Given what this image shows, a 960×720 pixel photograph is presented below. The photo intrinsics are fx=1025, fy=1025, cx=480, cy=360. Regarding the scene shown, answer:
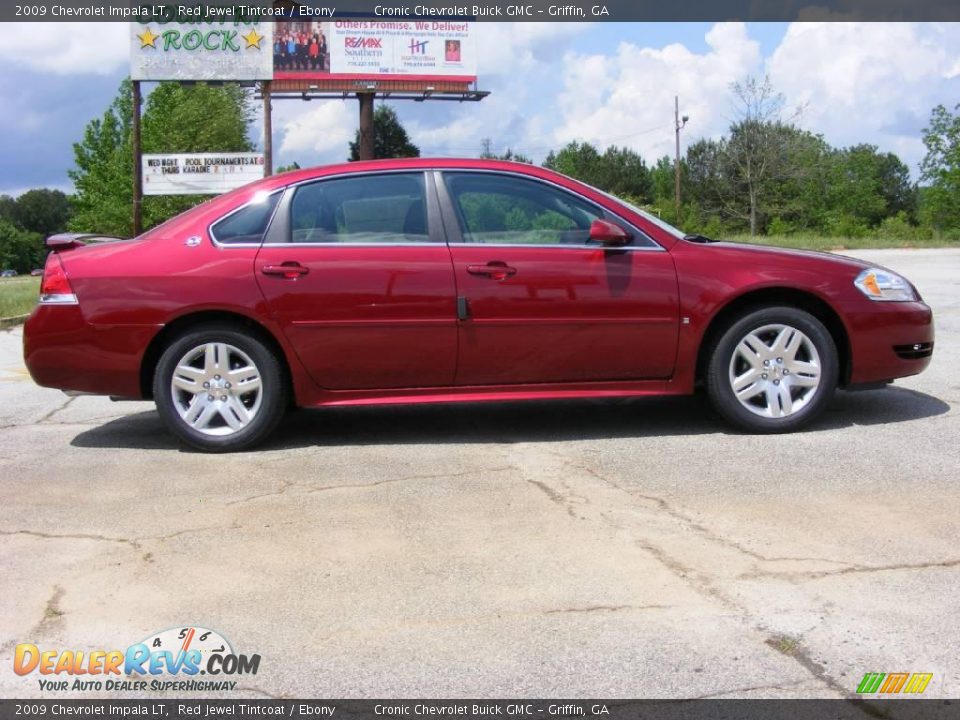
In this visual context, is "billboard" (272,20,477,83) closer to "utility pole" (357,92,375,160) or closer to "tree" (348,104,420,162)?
"utility pole" (357,92,375,160)

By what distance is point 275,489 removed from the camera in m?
4.85

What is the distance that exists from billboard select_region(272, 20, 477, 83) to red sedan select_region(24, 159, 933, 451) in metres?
33.1

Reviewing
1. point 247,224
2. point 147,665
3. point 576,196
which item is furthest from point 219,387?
point 147,665

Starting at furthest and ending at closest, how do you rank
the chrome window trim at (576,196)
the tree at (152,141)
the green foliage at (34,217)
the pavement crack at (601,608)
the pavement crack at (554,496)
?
the green foliage at (34,217) → the tree at (152,141) → the chrome window trim at (576,196) → the pavement crack at (554,496) → the pavement crack at (601,608)

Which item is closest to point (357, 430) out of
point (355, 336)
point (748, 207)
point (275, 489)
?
point (355, 336)

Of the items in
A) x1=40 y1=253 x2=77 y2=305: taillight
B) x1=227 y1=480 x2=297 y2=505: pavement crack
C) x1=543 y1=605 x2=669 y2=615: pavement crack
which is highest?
x1=40 y1=253 x2=77 y2=305: taillight

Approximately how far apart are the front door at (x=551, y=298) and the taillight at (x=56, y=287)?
6.84ft

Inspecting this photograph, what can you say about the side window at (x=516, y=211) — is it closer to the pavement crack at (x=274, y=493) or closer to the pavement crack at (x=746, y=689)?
the pavement crack at (x=274, y=493)

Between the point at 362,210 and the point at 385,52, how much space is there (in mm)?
33546

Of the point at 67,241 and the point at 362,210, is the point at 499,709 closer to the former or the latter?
the point at 362,210

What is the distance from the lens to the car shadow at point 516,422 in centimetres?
588

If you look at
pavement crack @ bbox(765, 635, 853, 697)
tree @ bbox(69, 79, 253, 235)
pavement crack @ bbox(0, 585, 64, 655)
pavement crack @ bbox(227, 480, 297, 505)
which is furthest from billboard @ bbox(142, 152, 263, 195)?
pavement crack @ bbox(765, 635, 853, 697)

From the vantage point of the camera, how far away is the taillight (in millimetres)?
5559

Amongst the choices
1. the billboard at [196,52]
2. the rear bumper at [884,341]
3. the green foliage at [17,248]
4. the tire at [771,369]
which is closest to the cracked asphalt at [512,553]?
the tire at [771,369]
